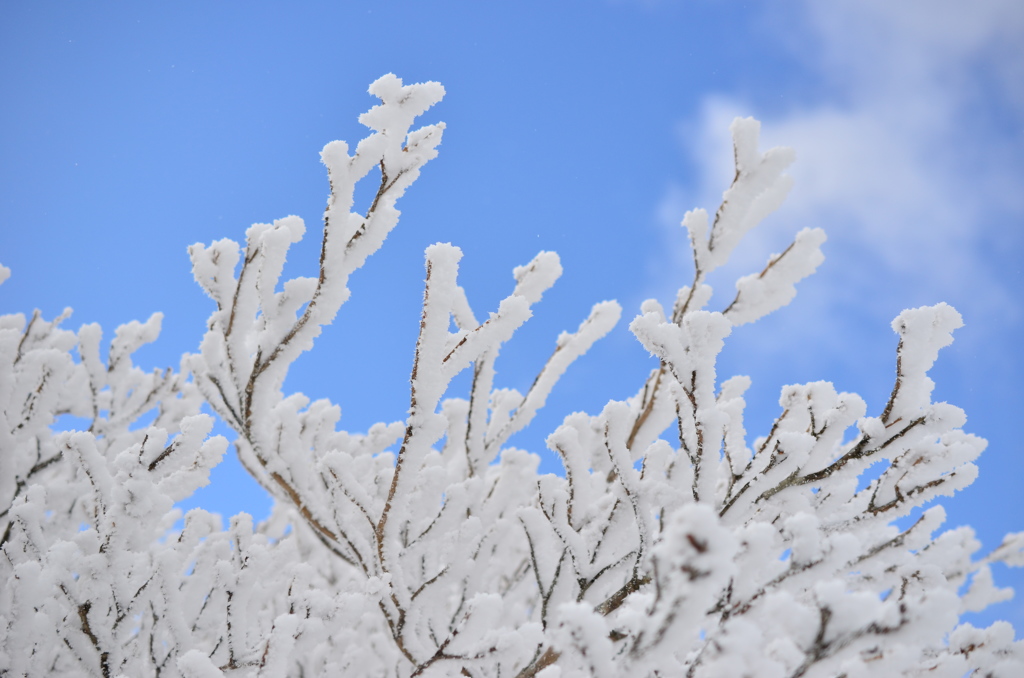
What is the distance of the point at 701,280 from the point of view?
→ 2.37 meters

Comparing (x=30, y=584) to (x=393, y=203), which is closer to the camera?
(x=30, y=584)

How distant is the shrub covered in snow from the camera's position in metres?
1.07

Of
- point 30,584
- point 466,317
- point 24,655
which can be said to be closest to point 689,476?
point 466,317

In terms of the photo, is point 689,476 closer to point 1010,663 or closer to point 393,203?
point 1010,663

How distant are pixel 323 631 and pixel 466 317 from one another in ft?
4.51

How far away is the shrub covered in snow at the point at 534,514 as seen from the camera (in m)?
1.07

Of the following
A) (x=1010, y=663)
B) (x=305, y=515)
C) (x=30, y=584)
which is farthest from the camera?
(x=305, y=515)

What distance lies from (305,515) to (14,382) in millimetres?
1905

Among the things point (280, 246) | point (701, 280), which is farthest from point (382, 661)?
point (701, 280)

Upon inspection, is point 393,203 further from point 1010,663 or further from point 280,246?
point 1010,663

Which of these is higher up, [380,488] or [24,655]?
[380,488]

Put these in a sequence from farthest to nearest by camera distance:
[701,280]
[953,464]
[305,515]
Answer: [701,280] → [305,515] → [953,464]

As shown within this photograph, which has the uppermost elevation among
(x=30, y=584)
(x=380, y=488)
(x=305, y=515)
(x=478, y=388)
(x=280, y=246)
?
(x=280, y=246)

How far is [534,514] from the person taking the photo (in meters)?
2.08
